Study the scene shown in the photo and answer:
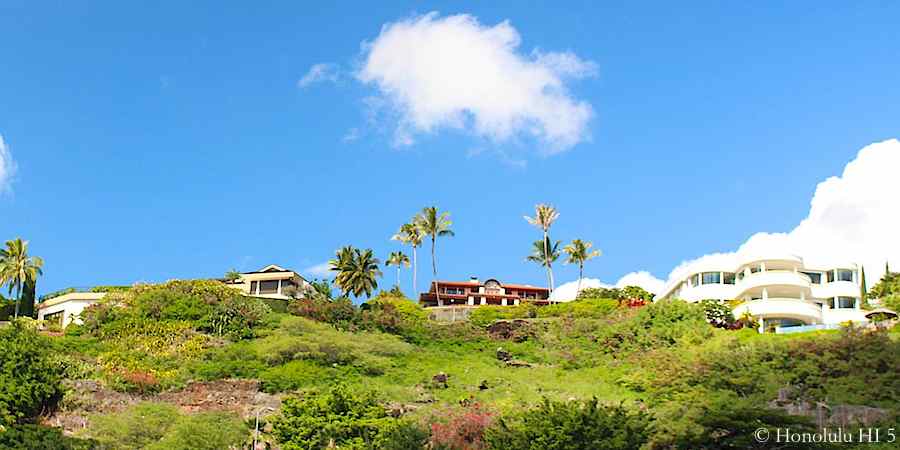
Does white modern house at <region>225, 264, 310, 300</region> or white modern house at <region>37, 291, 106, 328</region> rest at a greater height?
white modern house at <region>225, 264, 310, 300</region>

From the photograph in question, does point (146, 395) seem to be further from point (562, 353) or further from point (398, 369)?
point (562, 353)

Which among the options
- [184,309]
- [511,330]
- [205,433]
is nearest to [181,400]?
[205,433]

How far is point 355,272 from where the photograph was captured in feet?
325

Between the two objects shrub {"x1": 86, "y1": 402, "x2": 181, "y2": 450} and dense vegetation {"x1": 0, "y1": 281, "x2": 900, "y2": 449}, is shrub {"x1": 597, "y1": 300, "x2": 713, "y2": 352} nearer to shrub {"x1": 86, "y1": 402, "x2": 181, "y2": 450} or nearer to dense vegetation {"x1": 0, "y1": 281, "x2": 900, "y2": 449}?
dense vegetation {"x1": 0, "y1": 281, "x2": 900, "y2": 449}

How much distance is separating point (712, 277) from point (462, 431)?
42.3 metres

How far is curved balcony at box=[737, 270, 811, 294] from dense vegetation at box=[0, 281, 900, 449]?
32.1 ft

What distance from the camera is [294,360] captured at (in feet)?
195

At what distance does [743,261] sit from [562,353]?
20348 millimetres

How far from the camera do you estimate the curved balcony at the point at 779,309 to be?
238 ft

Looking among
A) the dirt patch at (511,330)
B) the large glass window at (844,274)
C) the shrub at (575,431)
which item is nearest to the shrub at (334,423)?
the shrub at (575,431)

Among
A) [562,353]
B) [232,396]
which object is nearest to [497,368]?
Answer: [562,353]

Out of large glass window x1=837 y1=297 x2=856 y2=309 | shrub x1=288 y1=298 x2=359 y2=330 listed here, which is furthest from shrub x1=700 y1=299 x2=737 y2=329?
shrub x1=288 y1=298 x2=359 y2=330

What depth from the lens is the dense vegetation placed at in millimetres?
40750

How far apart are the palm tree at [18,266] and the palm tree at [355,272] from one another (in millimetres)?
25860
